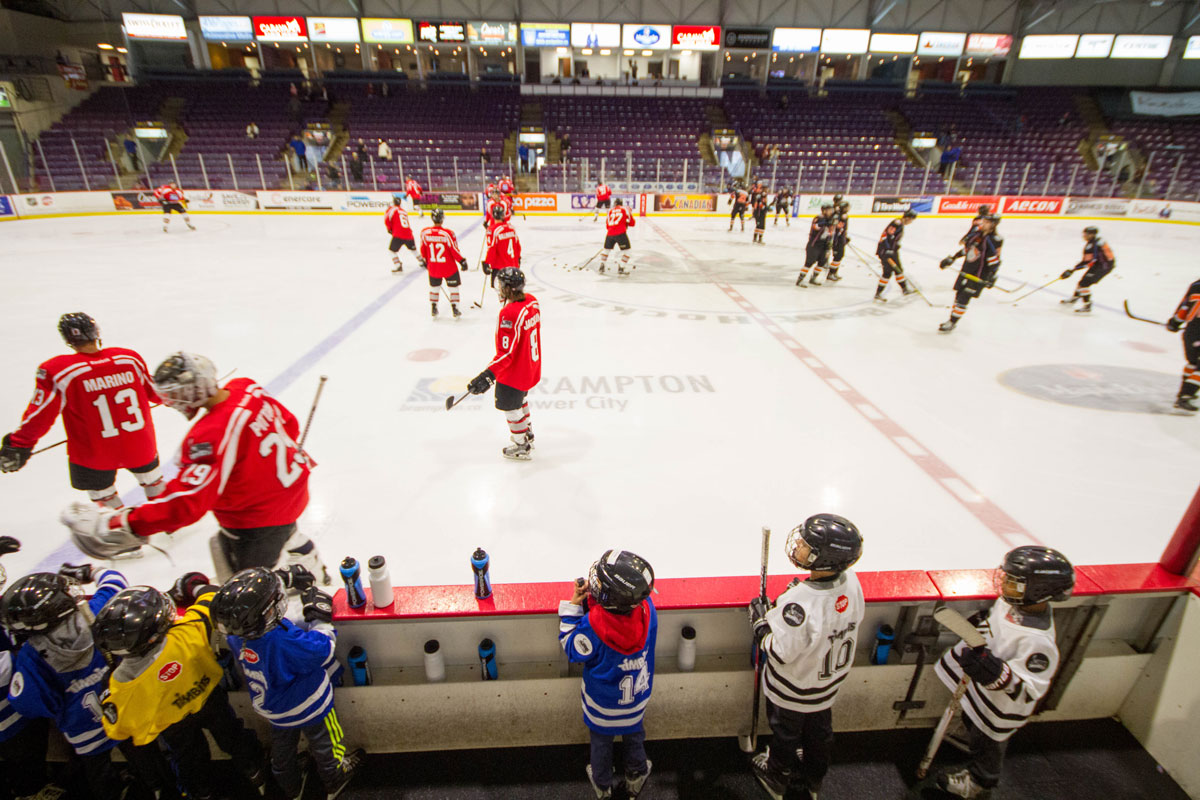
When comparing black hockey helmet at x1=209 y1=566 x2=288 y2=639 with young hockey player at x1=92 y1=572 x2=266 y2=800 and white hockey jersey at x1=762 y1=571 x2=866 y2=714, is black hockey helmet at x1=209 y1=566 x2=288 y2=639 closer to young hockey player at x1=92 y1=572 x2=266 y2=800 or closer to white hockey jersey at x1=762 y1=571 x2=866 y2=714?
young hockey player at x1=92 y1=572 x2=266 y2=800

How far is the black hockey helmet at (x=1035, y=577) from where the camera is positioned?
184 centimetres

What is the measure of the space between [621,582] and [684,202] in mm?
20537

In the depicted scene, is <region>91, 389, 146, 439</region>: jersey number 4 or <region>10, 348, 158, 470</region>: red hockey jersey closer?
<region>10, 348, 158, 470</region>: red hockey jersey

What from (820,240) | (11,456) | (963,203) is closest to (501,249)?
(820,240)

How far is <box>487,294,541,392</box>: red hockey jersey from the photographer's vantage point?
406 cm

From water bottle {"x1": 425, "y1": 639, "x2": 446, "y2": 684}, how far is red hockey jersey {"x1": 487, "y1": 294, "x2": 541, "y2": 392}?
2.18 meters

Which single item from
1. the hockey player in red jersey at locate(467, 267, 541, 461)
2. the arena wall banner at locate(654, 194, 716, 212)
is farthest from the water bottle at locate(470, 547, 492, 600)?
the arena wall banner at locate(654, 194, 716, 212)

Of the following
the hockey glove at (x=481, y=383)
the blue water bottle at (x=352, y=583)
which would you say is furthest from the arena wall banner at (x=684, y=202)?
the blue water bottle at (x=352, y=583)

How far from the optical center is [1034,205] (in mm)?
20922

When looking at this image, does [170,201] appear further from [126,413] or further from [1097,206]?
[1097,206]

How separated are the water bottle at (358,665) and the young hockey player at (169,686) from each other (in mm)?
405

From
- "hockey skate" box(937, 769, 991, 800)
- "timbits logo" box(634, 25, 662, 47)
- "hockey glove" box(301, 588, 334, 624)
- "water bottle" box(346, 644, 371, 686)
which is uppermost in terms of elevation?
"timbits logo" box(634, 25, 662, 47)

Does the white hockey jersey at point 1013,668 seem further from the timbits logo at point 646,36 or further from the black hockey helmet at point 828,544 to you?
the timbits logo at point 646,36

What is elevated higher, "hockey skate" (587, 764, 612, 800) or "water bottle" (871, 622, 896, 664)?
"water bottle" (871, 622, 896, 664)
